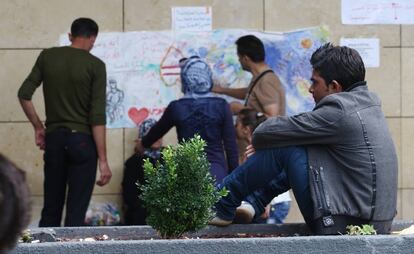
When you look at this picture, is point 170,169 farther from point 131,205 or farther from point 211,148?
point 131,205

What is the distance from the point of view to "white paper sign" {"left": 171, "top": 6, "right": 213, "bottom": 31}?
30.1 ft

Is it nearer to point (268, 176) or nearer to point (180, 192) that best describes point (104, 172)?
point (268, 176)

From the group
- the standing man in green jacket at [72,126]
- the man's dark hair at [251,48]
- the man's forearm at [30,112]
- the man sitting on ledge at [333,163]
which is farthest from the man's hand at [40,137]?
the man sitting on ledge at [333,163]

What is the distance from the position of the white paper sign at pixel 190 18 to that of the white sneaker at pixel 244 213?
144 inches

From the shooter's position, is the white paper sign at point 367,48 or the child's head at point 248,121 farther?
the white paper sign at point 367,48

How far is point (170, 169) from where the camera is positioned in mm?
4949

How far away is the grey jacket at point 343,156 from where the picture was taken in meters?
5.21

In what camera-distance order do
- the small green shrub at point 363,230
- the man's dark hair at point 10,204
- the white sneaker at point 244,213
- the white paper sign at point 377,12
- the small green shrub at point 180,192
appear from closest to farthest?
the man's dark hair at point 10,204 < the small green shrub at point 180,192 < the small green shrub at point 363,230 < the white sneaker at point 244,213 < the white paper sign at point 377,12

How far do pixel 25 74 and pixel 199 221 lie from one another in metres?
4.49

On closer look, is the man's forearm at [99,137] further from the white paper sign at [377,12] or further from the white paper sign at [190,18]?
the white paper sign at [377,12]

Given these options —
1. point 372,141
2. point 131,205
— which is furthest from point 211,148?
point 372,141

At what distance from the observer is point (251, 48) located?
28.7 feet

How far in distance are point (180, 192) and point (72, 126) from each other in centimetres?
339

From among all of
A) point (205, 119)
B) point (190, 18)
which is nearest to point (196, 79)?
point (205, 119)
